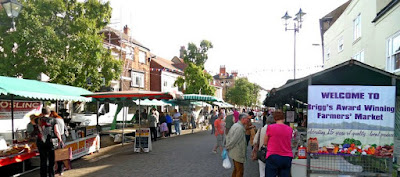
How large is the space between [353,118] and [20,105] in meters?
11.7

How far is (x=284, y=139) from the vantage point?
16.5 feet

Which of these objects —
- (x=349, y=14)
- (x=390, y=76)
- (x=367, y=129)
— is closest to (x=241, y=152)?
(x=367, y=129)

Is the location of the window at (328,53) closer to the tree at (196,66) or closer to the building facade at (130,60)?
the tree at (196,66)

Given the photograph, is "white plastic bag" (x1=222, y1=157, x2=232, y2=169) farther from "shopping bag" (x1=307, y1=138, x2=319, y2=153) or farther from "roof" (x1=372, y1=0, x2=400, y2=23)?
"roof" (x1=372, y1=0, x2=400, y2=23)

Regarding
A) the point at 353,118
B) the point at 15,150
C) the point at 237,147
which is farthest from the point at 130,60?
the point at 353,118

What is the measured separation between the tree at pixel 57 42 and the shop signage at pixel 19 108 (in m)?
3.27

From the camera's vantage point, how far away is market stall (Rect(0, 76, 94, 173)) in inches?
301

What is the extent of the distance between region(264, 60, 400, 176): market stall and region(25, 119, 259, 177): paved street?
8.93 feet

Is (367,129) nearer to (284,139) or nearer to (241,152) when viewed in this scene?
(284,139)

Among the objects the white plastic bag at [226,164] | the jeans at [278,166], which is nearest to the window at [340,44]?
the white plastic bag at [226,164]

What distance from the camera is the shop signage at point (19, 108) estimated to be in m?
11.2

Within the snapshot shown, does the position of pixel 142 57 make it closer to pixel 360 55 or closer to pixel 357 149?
pixel 360 55

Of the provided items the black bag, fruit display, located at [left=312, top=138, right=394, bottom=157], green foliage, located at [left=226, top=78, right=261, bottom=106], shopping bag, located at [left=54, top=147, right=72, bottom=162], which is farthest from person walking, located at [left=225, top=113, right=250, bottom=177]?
green foliage, located at [left=226, top=78, right=261, bottom=106]

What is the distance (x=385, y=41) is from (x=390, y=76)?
26.6 ft
